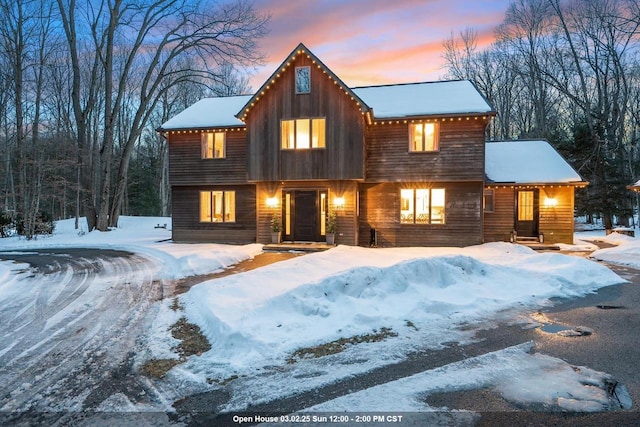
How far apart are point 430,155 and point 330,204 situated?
479 centimetres

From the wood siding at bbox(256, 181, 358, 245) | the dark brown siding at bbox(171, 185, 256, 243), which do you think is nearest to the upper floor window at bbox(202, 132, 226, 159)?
the dark brown siding at bbox(171, 185, 256, 243)

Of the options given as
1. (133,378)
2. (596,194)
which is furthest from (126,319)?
(596,194)

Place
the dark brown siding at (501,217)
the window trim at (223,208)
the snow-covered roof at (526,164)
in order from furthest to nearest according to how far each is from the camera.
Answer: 1. the window trim at (223,208)
2. the dark brown siding at (501,217)
3. the snow-covered roof at (526,164)

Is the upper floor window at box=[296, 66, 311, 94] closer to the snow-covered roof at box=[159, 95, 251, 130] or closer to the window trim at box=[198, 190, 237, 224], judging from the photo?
the snow-covered roof at box=[159, 95, 251, 130]

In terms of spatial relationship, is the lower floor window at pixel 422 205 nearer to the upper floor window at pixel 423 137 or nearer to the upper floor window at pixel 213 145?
the upper floor window at pixel 423 137

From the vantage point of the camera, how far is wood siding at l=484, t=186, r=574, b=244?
59.4 feet

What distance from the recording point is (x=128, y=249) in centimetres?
1725

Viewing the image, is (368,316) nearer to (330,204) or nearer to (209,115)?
(330,204)

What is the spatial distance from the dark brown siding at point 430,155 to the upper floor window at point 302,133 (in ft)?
7.48

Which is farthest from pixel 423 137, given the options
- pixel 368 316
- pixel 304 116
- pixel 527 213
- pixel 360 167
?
pixel 368 316

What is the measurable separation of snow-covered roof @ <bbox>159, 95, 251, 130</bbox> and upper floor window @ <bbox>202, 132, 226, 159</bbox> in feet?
1.76

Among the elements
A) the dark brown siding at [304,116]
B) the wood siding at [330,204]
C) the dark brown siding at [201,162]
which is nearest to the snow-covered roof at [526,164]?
the wood siding at [330,204]

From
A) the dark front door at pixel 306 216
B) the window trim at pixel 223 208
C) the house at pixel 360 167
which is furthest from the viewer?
the window trim at pixel 223 208

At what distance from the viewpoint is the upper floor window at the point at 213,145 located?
749 inches
